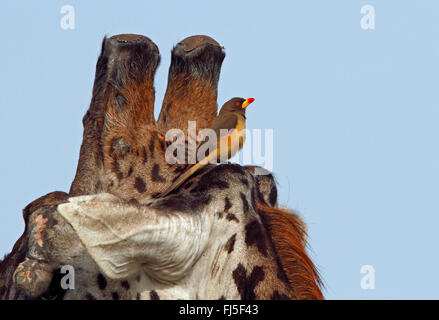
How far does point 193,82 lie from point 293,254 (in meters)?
2.28

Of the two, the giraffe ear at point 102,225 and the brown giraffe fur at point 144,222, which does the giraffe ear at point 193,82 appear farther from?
the giraffe ear at point 102,225

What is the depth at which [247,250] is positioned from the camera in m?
4.99

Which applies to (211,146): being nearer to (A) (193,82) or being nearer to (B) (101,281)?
(A) (193,82)

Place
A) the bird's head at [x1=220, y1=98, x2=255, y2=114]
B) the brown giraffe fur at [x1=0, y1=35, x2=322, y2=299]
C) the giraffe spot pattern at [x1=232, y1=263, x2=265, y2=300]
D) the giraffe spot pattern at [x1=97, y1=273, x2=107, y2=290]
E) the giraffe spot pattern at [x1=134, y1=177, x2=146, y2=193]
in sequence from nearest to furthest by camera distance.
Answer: the brown giraffe fur at [x1=0, y1=35, x2=322, y2=299]
the giraffe spot pattern at [x1=232, y1=263, x2=265, y2=300]
the giraffe spot pattern at [x1=97, y1=273, x2=107, y2=290]
the giraffe spot pattern at [x1=134, y1=177, x2=146, y2=193]
the bird's head at [x1=220, y1=98, x2=255, y2=114]

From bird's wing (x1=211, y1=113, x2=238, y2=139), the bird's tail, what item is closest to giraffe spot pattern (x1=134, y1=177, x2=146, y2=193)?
the bird's tail

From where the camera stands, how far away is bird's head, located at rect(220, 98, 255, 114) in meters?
6.60

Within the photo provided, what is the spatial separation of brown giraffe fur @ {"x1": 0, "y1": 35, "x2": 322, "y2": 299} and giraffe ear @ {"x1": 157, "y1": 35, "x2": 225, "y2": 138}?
0.37m

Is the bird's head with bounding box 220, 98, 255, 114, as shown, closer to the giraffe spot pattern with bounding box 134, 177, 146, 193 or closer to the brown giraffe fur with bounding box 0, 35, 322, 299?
the brown giraffe fur with bounding box 0, 35, 322, 299

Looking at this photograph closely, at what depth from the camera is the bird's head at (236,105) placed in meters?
6.60

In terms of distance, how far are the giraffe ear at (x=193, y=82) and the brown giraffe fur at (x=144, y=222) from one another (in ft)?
1.22
